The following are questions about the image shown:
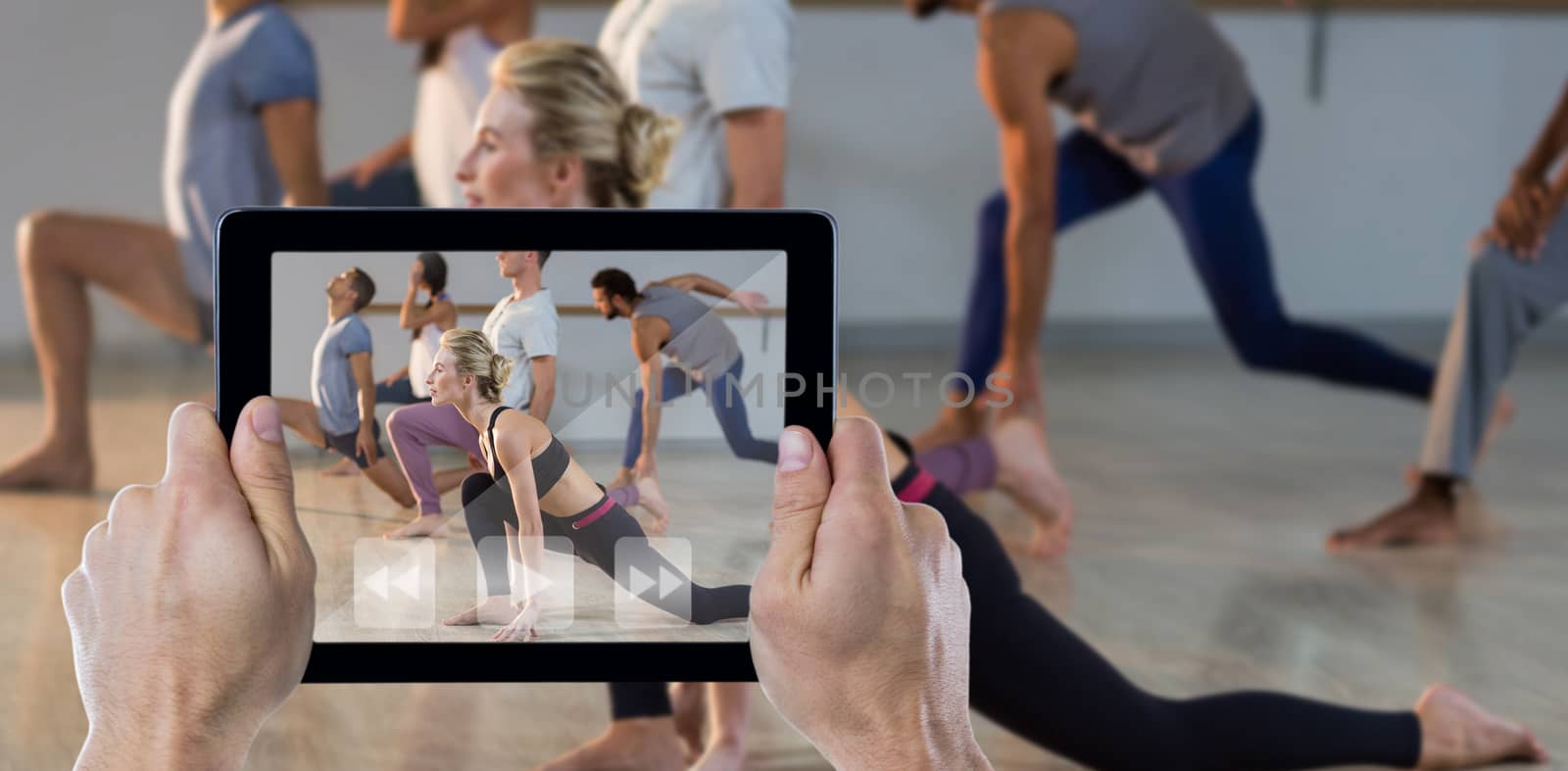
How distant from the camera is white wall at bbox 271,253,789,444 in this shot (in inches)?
22.0

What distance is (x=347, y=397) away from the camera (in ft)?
1.92

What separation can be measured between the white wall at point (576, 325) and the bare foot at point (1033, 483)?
3.84 ft

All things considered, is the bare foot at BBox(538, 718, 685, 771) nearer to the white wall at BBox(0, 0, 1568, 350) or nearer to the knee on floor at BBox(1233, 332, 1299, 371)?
the knee on floor at BBox(1233, 332, 1299, 371)

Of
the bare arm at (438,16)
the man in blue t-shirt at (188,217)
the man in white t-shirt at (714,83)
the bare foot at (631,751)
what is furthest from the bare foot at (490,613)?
the bare arm at (438,16)

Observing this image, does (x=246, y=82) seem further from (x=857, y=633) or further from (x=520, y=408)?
(x=857, y=633)

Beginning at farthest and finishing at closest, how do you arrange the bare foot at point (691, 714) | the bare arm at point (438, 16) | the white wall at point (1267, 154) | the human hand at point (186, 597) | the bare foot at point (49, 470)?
1. the white wall at point (1267, 154)
2. the bare foot at point (49, 470)
3. the bare arm at point (438, 16)
4. the bare foot at point (691, 714)
5. the human hand at point (186, 597)

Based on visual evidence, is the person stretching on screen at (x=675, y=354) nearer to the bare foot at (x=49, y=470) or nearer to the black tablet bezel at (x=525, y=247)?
the black tablet bezel at (x=525, y=247)

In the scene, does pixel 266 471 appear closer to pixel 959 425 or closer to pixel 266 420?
pixel 266 420

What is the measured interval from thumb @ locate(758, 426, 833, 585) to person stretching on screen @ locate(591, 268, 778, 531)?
37 millimetres

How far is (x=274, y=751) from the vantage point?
112cm

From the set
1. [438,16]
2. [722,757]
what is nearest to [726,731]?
[722,757]

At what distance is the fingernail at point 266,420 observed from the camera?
0.55 meters

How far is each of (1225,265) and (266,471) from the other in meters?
1.76

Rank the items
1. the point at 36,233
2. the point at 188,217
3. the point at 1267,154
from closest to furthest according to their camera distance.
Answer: the point at 188,217
the point at 36,233
the point at 1267,154
